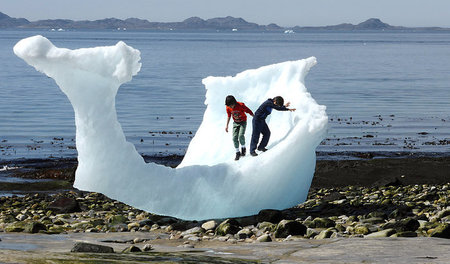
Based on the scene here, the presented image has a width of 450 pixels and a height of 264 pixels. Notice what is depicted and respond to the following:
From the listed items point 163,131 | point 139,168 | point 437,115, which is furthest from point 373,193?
point 437,115

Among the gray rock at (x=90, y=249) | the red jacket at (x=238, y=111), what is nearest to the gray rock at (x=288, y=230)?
the red jacket at (x=238, y=111)

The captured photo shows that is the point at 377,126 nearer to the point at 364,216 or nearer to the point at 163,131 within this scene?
the point at 163,131

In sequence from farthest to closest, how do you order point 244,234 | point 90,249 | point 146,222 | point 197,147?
1. point 197,147
2. point 146,222
3. point 244,234
4. point 90,249

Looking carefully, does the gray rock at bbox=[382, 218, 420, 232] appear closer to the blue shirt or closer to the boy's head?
the blue shirt

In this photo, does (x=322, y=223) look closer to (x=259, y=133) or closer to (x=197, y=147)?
(x=259, y=133)

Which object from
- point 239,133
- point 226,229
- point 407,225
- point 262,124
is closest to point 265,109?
point 262,124

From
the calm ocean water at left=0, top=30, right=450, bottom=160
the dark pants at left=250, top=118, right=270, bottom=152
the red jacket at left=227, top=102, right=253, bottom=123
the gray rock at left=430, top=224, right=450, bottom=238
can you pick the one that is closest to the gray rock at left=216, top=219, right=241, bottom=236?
the dark pants at left=250, top=118, right=270, bottom=152

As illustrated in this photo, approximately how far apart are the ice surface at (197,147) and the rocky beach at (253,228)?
0.51 metres

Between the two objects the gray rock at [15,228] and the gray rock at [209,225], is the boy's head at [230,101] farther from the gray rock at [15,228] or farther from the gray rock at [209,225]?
the gray rock at [15,228]

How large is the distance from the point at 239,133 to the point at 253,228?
111 inches

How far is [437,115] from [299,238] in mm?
33338

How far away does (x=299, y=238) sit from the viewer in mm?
13461

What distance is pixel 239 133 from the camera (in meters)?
16.7

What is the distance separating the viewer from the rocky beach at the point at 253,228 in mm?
10047
